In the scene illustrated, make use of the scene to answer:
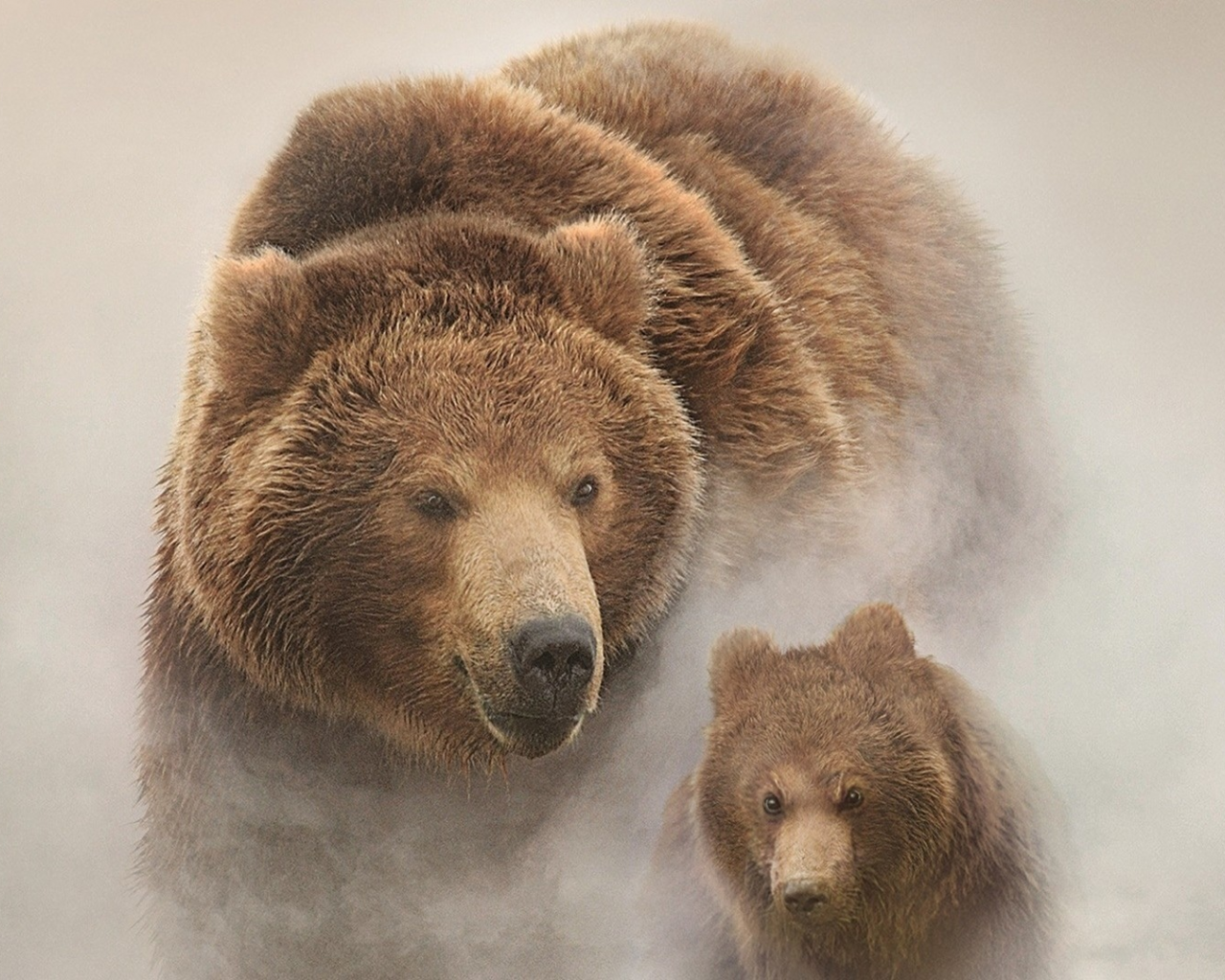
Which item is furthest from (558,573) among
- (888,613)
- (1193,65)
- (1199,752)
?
(1193,65)

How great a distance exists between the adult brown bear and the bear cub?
0.09m

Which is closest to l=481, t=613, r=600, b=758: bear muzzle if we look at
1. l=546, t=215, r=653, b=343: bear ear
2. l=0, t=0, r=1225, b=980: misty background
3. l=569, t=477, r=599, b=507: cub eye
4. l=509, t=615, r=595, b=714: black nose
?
l=509, t=615, r=595, b=714: black nose

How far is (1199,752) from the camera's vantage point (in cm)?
244

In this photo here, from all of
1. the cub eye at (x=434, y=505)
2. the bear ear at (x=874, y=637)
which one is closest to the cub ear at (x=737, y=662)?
the bear ear at (x=874, y=637)

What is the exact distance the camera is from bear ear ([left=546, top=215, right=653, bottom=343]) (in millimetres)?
2262

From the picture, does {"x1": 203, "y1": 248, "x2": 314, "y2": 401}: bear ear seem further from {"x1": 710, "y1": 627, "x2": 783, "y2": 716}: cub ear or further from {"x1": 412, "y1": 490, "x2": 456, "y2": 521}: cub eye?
{"x1": 710, "y1": 627, "x2": 783, "y2": 716}: cub ear

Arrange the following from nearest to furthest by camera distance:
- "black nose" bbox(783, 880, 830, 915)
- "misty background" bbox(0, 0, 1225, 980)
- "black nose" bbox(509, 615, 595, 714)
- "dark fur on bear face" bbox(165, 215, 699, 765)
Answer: "black nose" bbox(509, 615, 595, 714) < "dark fur on bear face" bbox(165, 215, 699, 765) < "black nose" bbox(783, 880, 830, 915) < "misty background" bbox(0, 0, 1225, 980)

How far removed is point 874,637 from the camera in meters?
Result: 2.32

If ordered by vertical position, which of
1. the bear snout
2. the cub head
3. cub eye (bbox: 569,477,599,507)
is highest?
cub eye (bbox: 569,477,599,507)

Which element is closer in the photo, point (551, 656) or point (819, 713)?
point (551, 656)

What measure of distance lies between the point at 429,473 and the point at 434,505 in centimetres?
5

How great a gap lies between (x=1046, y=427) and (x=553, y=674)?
1.05 m

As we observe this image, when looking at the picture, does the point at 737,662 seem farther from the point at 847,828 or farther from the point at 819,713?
the point at 847,828

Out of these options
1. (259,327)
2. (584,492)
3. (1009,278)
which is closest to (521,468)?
(584,492)
